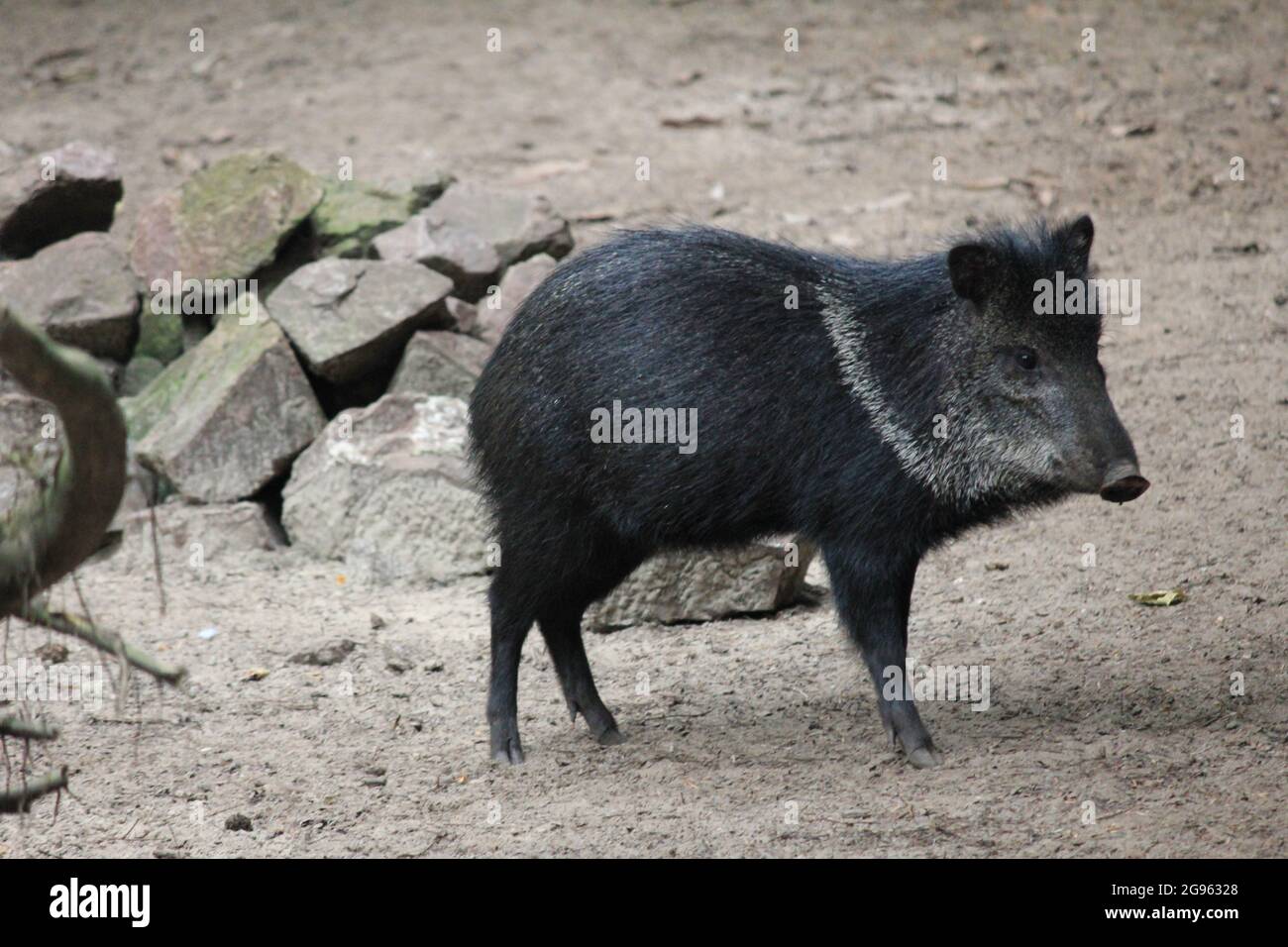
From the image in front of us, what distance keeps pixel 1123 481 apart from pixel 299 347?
4060 mm

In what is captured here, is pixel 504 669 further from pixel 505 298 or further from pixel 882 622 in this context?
pixel 505 298

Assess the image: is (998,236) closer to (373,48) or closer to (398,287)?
(398,287)

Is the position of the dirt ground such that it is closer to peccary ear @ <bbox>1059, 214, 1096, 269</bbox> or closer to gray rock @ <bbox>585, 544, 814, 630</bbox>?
gray rock @ <bbox>585, 544, 814, 630</bbox>

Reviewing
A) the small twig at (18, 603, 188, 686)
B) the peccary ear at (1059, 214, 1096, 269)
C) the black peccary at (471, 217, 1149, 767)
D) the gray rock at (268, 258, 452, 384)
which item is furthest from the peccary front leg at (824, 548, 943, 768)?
the gray rock at (268, 258, 452, 384)

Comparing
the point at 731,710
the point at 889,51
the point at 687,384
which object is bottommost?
the point at 731,710

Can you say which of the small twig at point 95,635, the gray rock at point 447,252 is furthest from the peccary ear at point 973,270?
the gray rock at point 447,252

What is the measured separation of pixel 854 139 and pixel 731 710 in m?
6.26

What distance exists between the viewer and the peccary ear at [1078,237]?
4.66 m

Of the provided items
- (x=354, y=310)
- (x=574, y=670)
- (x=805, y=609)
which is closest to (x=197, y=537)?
(x=354, y=310)

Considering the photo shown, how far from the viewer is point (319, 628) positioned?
6.11 metres

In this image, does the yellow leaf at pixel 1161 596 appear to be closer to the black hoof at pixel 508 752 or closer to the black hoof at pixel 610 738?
the black hoof at pixel 610 738

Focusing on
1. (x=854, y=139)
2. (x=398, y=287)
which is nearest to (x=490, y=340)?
(x=398, y=287)

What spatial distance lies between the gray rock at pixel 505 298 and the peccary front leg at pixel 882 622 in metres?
3.03

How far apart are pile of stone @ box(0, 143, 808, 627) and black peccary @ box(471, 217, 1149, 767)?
123 cm
